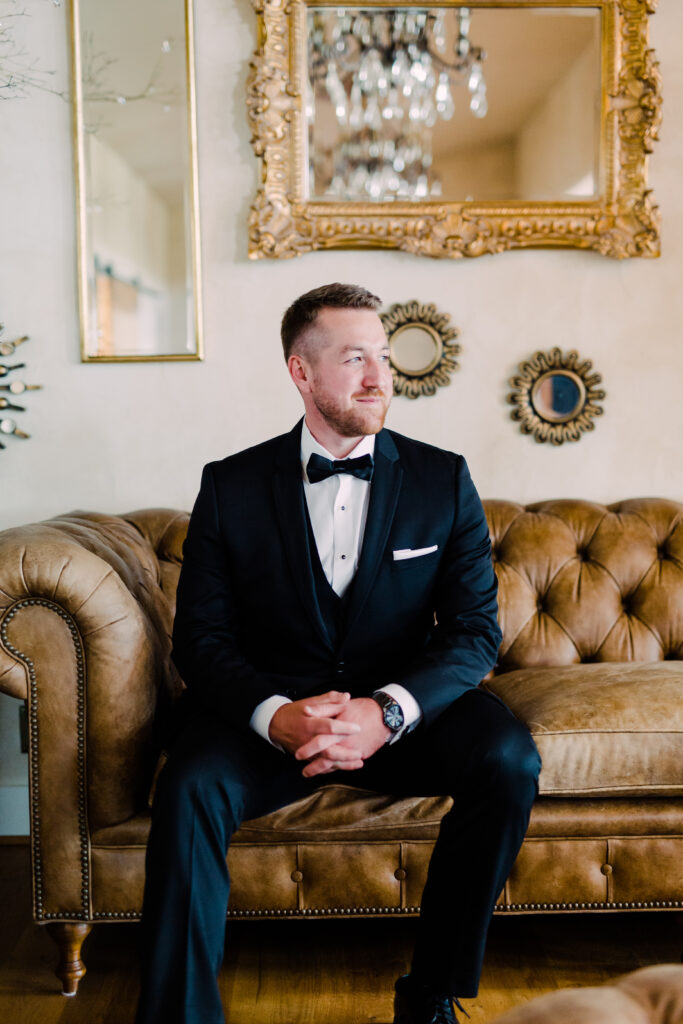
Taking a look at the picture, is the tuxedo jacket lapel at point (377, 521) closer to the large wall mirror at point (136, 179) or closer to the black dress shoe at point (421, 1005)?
the black dress shoe at point (421, 1005)

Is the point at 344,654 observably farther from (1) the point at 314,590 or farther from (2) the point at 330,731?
(2) the point at 330,731

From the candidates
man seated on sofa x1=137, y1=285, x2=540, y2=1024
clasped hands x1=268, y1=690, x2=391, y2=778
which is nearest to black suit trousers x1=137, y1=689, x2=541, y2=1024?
man seated on sofa x1=137, y1=285, x2=540, y2=1024

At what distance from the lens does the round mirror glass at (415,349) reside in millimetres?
2906

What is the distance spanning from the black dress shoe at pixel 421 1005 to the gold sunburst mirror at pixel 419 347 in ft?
5.84

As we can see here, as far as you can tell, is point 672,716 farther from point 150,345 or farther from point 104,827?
point 150,345

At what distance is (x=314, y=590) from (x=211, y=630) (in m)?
0.23

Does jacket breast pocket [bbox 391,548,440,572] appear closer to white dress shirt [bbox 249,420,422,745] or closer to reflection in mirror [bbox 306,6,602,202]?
white dress shirt [bbox 249,420,422,745]

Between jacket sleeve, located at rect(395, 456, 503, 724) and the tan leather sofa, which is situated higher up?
jacket sleeve, located at rect(395, 456, 503, 724)

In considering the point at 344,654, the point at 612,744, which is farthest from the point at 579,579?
the point at 344,654

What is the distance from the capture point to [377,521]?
1929 millimetres

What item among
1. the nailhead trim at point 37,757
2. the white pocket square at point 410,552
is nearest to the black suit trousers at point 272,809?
the nailhead trim at point 37,757

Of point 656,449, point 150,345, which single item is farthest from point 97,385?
point 656,449

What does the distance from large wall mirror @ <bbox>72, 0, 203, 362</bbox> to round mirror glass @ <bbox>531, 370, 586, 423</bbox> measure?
1104mm

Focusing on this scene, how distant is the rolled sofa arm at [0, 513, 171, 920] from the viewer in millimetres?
1819
